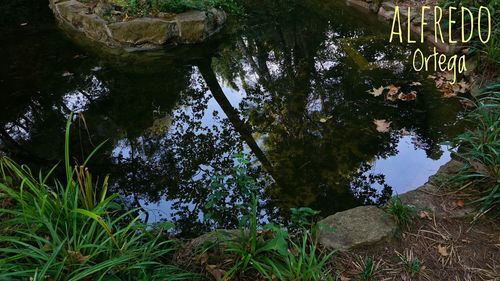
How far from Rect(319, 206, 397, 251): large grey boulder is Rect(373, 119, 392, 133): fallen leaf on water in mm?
1637

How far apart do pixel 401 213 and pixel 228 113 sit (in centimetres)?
284

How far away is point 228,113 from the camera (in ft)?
17.0

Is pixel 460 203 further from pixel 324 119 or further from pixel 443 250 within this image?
pixel 324 119

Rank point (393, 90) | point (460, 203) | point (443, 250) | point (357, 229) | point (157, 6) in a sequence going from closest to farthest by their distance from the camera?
point (443, 250)
point (357, 229)
point (460, 203)
point (393, 90)
point (157, 6)

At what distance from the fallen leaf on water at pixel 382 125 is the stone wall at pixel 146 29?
390cm

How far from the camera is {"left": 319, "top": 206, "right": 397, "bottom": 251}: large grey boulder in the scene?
272cm

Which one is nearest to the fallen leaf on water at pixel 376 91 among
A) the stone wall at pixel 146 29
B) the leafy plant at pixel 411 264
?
the leafy plant at pixel 411 264

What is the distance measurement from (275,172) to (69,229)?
6.75ft

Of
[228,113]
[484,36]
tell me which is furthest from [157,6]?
[484,36]

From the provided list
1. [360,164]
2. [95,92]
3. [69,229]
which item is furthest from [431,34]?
[69,229]

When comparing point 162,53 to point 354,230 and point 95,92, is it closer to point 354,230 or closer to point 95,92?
point 95,92

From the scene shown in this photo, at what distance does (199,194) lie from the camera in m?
3.68

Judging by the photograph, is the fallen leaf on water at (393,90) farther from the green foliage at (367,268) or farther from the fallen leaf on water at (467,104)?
the green foliage at (367,268)

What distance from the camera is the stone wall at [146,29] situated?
6.82 meters
